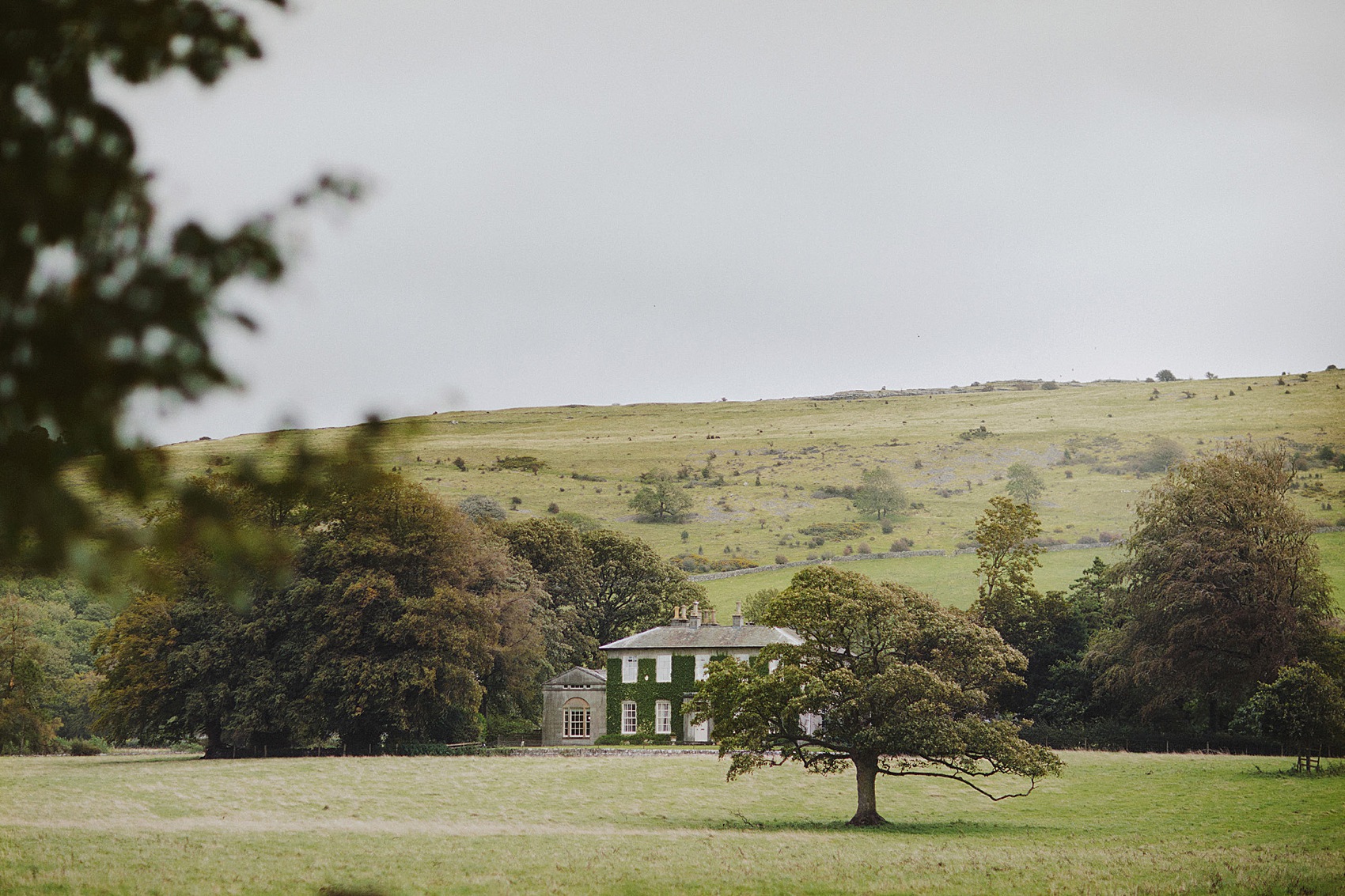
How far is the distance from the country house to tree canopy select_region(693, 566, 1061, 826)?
1105 inches

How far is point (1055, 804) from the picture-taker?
35.9 meters

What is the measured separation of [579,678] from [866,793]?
110 ft

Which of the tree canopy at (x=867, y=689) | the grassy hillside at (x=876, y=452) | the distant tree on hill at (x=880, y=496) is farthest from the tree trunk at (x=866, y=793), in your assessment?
the distant tree on hill at (x=880, y=496)

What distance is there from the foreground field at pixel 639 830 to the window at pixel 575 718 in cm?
1479

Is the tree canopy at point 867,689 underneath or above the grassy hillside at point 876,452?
underneath

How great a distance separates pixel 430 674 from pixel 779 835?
2582cm

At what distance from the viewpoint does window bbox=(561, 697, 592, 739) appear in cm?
6316

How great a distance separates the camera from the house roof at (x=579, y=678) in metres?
63.3

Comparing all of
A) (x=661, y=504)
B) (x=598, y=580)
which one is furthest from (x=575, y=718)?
(x=661, y=504)

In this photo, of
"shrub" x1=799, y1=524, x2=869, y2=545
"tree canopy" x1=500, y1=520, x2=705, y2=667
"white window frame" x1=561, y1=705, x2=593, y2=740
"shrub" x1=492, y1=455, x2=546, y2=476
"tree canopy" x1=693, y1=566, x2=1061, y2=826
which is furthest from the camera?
"shrub" x1=492, y1=455, x2=546, y2=476

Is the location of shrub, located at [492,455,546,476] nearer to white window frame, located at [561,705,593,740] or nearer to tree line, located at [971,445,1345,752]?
white window frame, located at [561,705,593,740]

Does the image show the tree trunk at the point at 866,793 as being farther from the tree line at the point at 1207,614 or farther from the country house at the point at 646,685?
the country house at the point at 646,685

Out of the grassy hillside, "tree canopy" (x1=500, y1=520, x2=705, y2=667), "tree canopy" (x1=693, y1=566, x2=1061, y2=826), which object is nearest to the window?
"tree canopy" (x1=500, y1=520, x2=705, y2=667)

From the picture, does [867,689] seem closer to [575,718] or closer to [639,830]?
[639,830]
